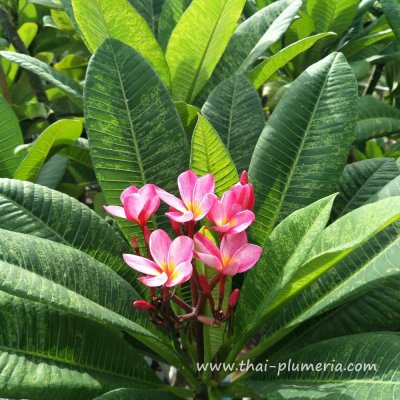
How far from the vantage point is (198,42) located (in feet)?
3.92

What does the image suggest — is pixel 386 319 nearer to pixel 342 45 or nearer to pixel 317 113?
pixel 317 113

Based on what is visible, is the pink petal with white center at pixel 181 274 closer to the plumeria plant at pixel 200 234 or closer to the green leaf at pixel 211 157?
the plumeria plant at pixel 200 234

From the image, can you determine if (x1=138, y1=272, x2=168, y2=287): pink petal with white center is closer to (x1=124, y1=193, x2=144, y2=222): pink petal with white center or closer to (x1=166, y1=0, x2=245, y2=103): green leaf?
(x1=124, y1=193, x2=144, y2=222): pink petal with white center

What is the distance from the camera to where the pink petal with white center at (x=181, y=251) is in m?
0.73

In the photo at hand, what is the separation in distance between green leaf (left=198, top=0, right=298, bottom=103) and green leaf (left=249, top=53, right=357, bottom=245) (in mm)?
318

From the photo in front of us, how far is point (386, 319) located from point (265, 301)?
0.72 ft

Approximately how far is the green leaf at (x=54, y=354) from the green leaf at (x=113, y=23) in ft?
1.67

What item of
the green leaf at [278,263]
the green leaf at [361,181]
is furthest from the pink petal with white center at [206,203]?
the green leaf at [361,181]

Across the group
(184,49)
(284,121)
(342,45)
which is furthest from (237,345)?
(342,45)

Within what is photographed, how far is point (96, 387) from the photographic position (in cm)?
82

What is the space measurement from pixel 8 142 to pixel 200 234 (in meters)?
0.61

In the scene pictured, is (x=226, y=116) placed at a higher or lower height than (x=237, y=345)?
higher

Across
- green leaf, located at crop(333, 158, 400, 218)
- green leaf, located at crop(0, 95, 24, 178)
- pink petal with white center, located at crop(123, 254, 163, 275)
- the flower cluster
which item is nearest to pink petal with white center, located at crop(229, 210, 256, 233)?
the flower cluster

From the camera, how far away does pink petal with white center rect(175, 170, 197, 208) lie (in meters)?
0.80
